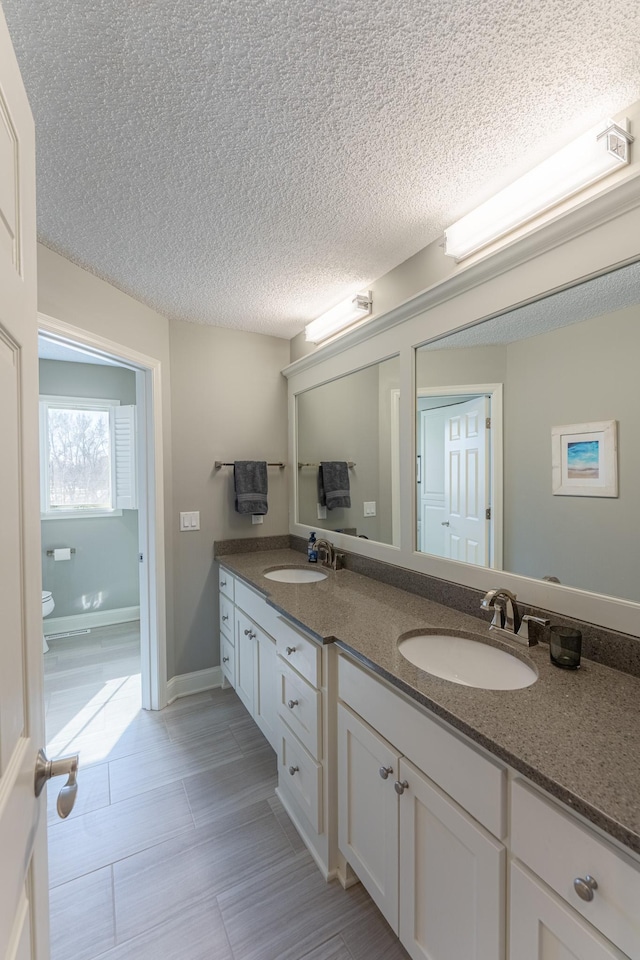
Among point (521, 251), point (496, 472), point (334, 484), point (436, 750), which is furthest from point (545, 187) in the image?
point (334, 484)

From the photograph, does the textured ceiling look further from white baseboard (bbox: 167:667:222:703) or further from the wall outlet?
white baseboard (bbox: 167:667:222:703)

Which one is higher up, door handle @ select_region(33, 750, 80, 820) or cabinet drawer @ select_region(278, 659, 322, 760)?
door handle @ select_region(33, 750, 80, 820)

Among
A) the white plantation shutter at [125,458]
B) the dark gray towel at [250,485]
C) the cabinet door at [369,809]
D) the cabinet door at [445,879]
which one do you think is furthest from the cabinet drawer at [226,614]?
the white plantation shutter at [125,458]

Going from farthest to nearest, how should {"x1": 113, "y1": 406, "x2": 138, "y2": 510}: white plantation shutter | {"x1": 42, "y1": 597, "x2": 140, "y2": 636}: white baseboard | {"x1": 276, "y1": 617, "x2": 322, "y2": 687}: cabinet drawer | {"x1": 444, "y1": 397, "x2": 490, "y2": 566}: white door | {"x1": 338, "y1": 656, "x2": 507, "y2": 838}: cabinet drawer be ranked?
{"x1": 113, "y1": 406, "x2": 138, "y2": 510}: white plantation shutter < {"x1": 42, "y1": 597, "x2": 140, "y2": 636}: white baseboard < {"x1": 444, "y1": 397, "x2": 490, "y2": 566}: white door < {"x1": 276, "y1": 617, "x2": 322, "y2": 687}: cabinet drawer < {"x1": 338, "y1": 656, "x2": 507, "y2": 838}: cabinet drawer

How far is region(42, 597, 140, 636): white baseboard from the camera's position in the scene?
3.57 meters

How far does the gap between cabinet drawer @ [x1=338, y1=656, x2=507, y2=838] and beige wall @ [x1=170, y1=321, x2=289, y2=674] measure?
160 cm

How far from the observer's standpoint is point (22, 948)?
54 centimetres

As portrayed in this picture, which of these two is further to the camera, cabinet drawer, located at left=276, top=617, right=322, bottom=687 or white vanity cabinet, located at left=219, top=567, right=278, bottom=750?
white vanity cabinet, located at left=219, top=567, right=278, bottom=750

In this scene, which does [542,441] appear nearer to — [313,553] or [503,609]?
[503,609]

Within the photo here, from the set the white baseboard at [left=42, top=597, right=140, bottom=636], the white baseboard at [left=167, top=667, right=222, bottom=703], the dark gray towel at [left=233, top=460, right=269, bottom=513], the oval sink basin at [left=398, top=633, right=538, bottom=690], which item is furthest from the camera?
the white baseboard at [left=42, top=597, right=140, bottom=636]

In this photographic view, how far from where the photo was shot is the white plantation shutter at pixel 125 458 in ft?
12.2

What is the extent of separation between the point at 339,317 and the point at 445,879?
2.22 metres

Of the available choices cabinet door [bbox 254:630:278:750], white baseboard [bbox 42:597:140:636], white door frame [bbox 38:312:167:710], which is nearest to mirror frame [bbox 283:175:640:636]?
cabinet door [bbox 254:630:278:750]

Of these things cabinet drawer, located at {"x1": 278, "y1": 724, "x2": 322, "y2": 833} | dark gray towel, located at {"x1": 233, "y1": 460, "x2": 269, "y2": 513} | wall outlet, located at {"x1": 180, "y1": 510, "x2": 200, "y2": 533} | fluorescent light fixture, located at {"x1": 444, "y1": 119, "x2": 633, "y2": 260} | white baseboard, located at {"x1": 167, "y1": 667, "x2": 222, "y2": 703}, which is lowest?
white baseboard, located at {"x1": 167, "y1": 667, "x2": 222, "y2": 703}
